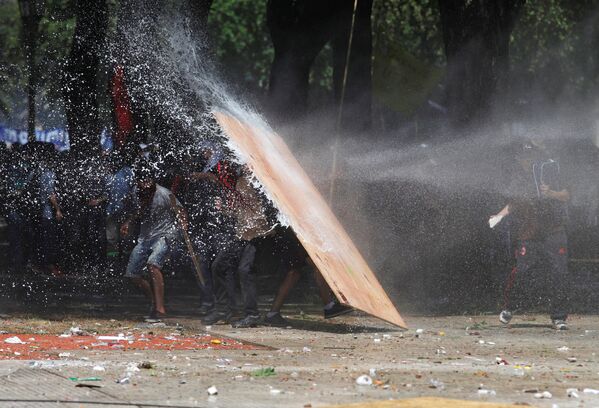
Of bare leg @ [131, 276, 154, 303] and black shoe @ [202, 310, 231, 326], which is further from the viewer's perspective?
bare leg @ [131, 276, 154, 303]

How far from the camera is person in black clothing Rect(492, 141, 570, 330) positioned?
11.6 metres

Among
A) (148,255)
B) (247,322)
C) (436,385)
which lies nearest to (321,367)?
(436,385)

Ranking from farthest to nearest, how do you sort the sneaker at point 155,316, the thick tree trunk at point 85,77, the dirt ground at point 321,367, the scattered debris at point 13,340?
the thick tree trunk at point 85,77, the sneaker at point 155,316, the scattered debris at point 13,340, the dirt ground at point 321,367

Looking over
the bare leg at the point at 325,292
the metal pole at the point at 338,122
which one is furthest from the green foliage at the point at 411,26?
the bare leg at the point at 325,292

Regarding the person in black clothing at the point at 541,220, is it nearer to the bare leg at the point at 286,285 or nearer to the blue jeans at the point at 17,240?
the bare leg at the point at 286,285

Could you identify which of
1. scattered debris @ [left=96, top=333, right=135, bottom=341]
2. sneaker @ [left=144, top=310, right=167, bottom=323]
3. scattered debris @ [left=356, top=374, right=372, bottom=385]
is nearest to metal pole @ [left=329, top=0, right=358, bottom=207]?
sneaker @ [left=144, top=310, right=167, bottom=323]

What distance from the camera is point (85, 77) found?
56.6ft

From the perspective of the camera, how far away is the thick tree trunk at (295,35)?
687 inches

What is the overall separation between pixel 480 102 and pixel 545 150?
146 inches

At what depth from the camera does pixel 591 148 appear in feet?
71.1

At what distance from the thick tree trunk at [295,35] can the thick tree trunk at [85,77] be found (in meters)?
Answer: 2.48

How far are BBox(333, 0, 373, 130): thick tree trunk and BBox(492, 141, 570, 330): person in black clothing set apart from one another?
5537 millimetres

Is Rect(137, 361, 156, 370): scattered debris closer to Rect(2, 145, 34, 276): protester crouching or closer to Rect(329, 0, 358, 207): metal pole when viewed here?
Rect(329, 0, 358, 207): metal pole

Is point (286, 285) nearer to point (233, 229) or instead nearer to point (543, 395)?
point (233, 229)
